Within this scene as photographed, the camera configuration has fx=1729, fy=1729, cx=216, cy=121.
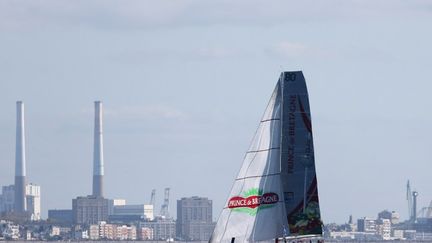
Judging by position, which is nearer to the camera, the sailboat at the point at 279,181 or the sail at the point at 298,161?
the sailboat at the point at 279,181

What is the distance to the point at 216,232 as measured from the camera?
48062 millimetres

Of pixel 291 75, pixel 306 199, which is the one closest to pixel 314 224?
pixel 306 199

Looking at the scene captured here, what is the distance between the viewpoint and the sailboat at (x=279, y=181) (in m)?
48.3

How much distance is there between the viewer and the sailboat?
4831 centimetres

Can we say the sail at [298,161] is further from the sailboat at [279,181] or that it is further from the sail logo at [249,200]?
the sail logo at [249,200]

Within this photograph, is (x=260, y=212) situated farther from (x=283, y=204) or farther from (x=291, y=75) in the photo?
(x=291, y=75)

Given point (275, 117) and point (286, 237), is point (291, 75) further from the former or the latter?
point (286, 237)

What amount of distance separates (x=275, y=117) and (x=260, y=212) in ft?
8.85

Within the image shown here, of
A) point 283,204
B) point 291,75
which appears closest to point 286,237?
point 283,204

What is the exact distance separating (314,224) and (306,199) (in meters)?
0.75

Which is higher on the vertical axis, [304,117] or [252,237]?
[304,117]

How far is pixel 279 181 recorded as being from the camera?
48594mm

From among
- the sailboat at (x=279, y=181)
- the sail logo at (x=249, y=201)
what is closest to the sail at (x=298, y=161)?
the sailboat at (x=279, y=181)

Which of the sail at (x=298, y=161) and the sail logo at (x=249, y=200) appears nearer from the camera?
the sail logo at (x=249, y=200)
